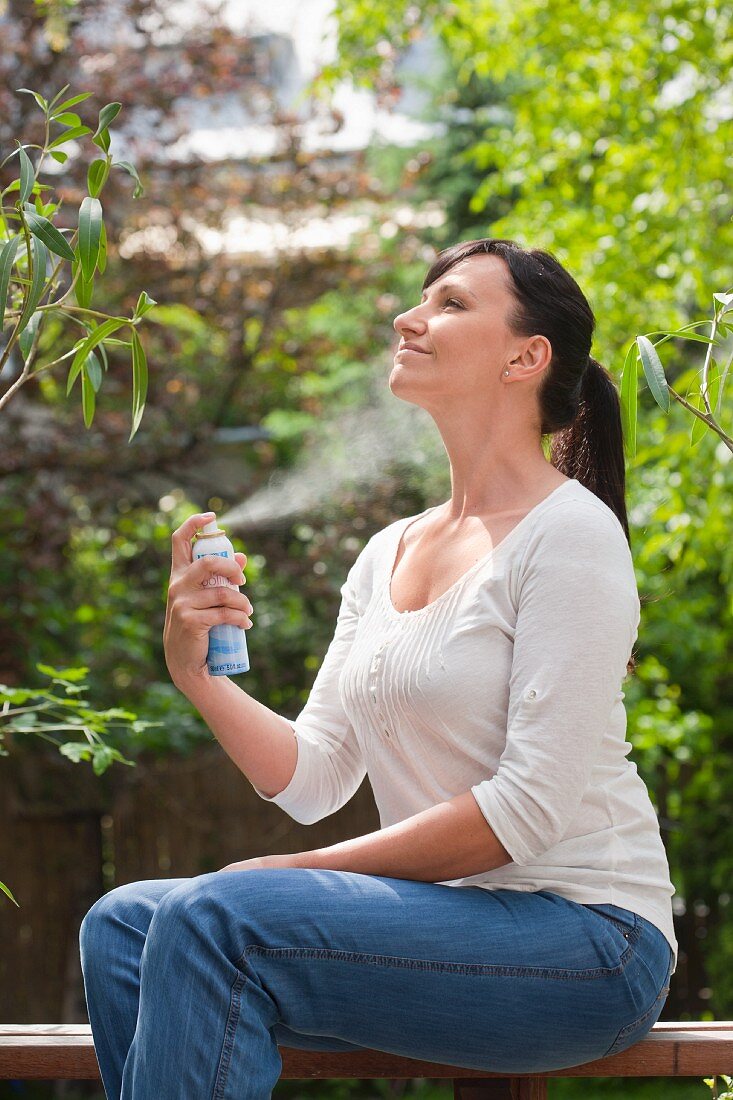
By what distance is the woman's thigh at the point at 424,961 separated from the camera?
4.17 ft

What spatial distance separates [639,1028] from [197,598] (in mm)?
718

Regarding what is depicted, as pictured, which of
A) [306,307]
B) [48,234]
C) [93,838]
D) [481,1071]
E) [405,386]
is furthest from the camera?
[306,307]

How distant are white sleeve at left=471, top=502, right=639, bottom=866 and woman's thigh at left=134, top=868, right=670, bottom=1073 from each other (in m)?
0.09

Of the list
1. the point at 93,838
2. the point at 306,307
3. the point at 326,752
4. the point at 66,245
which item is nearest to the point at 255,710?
the point at 326,752

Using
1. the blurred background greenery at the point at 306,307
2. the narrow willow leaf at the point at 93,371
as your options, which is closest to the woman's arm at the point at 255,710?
the narrow willow leaf at the point at 93,371

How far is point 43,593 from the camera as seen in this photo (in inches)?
169

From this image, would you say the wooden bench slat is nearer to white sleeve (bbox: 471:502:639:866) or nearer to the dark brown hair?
white sleeve (bbox: 471:502:639:866)

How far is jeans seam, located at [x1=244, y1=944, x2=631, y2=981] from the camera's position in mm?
1267

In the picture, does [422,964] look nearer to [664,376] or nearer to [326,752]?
[326,752]

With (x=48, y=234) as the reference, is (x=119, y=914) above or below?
below

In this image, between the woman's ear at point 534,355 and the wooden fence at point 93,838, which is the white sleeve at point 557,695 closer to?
the woman's ear at point 534,355

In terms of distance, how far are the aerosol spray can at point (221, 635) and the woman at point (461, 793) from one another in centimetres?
2

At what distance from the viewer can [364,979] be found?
4.20ft

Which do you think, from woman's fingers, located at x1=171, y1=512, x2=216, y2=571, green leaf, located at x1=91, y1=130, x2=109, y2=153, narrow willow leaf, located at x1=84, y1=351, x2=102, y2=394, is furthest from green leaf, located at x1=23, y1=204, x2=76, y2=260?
woman's fingers, located at x1=171, y1=512, x2=216, y2=571
